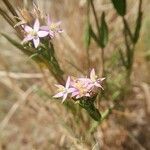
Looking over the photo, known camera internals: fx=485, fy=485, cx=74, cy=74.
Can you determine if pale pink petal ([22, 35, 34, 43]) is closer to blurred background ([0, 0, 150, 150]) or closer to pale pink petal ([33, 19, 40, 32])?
pale pink petal ([33, 19, 40, 32])

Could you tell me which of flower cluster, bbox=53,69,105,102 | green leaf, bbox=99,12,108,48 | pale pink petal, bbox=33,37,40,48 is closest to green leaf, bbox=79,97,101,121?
flower cluster, bbox=53,69,105,102

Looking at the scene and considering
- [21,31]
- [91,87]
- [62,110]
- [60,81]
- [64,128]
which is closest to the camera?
[91,87]

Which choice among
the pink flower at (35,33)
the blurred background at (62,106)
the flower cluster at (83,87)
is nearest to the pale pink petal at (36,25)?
the pink flower at (35,33)

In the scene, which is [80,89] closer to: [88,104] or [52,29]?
[88,104]

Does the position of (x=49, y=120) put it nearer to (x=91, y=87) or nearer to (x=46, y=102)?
(x=46, y=102)

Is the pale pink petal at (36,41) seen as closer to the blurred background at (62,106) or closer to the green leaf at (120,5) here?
the green leaf at (120,5)

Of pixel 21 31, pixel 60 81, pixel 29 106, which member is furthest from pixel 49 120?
pixel 21 31
